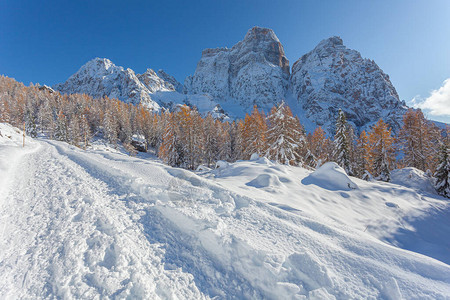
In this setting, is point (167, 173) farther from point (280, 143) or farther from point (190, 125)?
point (190, 125)

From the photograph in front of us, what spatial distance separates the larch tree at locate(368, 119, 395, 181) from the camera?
2084 cm

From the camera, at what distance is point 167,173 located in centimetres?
741

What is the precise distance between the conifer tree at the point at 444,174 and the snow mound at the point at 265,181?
1759cm

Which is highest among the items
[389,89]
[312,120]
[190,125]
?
[389,89]

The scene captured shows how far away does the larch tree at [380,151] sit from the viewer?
20.8 m

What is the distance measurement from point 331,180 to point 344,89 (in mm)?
144996

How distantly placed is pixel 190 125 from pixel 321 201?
20172mm

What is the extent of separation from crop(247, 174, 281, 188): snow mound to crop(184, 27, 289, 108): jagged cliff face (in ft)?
484

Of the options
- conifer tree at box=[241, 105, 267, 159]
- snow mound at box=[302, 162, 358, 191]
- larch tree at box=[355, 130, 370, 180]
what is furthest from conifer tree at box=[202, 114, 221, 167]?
snow mound at box=[302, 162, 358, 191]

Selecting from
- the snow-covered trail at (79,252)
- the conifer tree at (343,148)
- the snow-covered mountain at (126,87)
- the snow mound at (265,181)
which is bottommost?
the snow-covered trail at (79,252)

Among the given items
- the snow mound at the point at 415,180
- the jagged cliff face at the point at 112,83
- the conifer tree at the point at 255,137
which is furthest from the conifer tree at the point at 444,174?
the jagged cliff face at the point at 112,83

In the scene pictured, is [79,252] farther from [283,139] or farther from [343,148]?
[343,148]

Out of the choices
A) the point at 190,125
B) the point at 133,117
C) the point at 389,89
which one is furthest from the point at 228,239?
the point at 389,89

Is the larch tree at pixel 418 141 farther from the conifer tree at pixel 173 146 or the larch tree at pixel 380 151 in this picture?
the conifer tree at pixel 173 146
